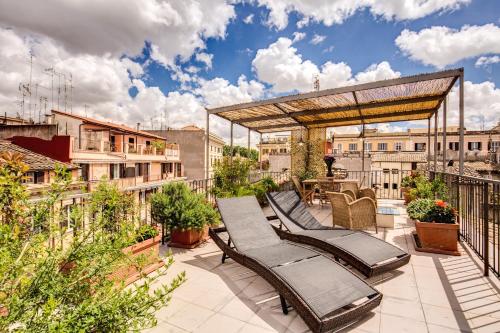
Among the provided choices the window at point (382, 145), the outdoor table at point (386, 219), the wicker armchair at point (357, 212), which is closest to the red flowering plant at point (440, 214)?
the wicker armchair at point (357, 212)

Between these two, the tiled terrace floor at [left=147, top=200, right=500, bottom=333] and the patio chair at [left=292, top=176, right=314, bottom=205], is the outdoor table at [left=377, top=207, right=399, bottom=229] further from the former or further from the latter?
the patio chair at [left=292, top=176, right=314, bottom=205]

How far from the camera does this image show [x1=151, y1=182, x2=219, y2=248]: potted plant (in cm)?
388

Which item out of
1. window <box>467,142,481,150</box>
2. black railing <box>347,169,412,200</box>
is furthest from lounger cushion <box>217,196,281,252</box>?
window <box>467,142,481,150</box>

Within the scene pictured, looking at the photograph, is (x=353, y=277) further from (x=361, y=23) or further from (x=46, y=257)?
(x=361, y=23)

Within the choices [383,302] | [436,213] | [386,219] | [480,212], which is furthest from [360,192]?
[383,302]

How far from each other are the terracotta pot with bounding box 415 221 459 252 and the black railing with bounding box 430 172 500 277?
0.26m

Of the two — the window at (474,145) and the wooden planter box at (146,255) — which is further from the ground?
the window at (474,145)

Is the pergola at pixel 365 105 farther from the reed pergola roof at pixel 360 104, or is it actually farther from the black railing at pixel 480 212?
the black railing at pixel 480 212

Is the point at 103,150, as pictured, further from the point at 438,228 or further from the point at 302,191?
the point at 438,228

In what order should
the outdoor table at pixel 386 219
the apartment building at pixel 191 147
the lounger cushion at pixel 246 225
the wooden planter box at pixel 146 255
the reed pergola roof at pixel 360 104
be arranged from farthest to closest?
1. the apartment building at pixel 191 147
2. the outdoor table at pixel 386 219
3. the reed pergola roof at pixel 360 104
4. the lounger cushion at pixel 246 225
5. the wooden planter box at pixel 146 255

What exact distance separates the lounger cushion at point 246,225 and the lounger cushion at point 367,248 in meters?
0.85

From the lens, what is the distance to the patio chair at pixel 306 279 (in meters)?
2.02

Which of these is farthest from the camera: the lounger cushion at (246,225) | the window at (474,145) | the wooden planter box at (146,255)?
the window at (474,145)

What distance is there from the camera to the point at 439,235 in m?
3.88
